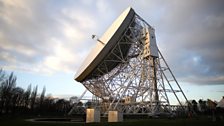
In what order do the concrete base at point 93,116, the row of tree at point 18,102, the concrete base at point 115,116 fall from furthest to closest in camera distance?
the row of tree at point 18,102, the concrete base at point 93,116, the concrete base at point 115,116

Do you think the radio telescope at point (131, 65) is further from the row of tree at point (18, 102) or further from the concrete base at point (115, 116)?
the row of tree at point (18, 102)

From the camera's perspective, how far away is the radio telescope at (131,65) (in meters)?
26.4

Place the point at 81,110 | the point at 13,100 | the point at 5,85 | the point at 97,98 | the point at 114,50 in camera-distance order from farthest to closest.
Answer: the point at 13,100
the point at 5,85
the point at 81,110
the point at 97,98
the point at 114,50

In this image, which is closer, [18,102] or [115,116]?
[115,116]

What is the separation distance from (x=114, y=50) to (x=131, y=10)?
17.2 ft

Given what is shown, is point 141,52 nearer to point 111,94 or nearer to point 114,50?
point 114,50

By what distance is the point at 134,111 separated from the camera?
2728cm

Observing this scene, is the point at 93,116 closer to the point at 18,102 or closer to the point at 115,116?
the point at 115,116

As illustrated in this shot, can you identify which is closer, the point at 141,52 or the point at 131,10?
the point at 131,10

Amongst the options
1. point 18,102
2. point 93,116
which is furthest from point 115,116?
point 18,102

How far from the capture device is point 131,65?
2966cm

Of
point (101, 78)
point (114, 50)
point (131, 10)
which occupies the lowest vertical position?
point (101, 78)

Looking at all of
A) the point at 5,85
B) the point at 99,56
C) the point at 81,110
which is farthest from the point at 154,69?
the point at 5,85

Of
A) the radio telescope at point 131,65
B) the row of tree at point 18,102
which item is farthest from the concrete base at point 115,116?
the row of tree at point 18,102
